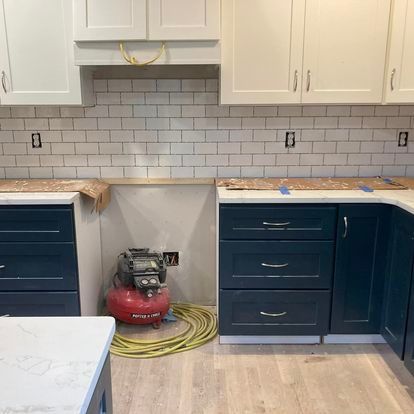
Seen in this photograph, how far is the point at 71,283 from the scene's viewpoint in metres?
2.44

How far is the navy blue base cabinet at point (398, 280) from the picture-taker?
2.17m

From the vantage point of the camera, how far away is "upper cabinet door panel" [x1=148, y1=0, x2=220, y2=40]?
2279mm

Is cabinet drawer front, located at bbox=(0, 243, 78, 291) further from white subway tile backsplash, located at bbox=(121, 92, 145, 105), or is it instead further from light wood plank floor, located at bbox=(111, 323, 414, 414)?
white subway tile backsplash, located at bbox=(121, 92, 145, 105)

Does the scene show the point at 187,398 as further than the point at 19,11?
No

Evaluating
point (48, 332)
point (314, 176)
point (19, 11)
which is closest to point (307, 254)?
point (314, 176)

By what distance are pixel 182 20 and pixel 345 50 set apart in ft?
3.03

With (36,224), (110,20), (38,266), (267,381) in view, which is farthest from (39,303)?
(110,20)

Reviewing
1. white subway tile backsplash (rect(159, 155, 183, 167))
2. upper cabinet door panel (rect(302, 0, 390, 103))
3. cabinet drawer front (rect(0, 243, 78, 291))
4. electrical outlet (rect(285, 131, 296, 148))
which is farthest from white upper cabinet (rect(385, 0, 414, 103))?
cabinet drawer front (rect(0, 243, 78, 291))

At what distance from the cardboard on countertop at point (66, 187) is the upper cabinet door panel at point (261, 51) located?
92 cm

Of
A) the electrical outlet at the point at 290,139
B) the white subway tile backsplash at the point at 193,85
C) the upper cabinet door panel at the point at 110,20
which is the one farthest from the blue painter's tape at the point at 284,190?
the upper cabinet door panel at the point at 110,20

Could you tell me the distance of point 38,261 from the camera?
2.43 meters

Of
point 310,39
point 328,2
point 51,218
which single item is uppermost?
point 328,2

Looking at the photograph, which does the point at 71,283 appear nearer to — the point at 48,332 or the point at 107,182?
the point at 107,182

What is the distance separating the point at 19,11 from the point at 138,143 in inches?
38.9
